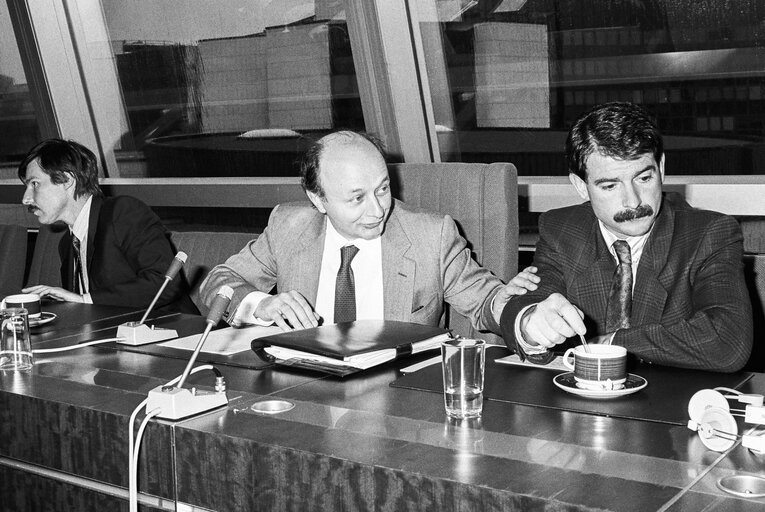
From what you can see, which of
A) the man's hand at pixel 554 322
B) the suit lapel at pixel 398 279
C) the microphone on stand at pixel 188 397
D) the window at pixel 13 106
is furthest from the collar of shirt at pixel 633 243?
the window at pixel 13 106

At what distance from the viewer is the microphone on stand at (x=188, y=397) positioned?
62.8 inches

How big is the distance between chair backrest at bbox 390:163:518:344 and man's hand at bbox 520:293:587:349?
0.89m

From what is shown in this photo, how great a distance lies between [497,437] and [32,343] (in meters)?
1.38

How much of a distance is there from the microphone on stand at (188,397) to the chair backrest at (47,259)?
2.65 m

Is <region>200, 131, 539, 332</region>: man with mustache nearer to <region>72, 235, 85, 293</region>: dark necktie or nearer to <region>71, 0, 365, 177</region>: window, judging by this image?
<region>72, 235, 85, 293</region>: dark necktie

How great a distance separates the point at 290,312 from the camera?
2.33 m

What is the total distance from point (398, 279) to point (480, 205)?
1.28ft

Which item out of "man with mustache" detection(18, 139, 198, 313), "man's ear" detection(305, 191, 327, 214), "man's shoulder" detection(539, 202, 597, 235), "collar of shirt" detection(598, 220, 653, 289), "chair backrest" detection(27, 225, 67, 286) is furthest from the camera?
"chair backrest" detection(27, 225, 67, 286)

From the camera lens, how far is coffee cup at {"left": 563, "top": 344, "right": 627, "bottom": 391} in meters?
1.66

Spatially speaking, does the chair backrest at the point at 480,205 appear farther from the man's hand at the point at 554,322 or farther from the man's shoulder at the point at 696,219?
the man's hand at the point at 554,322

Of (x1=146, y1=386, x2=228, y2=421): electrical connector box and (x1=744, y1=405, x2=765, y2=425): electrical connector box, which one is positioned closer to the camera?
(x1=744, y1=405, x2=765, y2=425): electrical connector box

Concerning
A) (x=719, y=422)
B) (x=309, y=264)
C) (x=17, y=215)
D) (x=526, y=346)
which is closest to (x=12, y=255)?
(x=17, y=215)

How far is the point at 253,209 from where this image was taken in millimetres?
4629

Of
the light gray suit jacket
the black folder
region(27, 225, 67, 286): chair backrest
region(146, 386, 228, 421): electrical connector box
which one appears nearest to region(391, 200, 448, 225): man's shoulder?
the light gray suit jacket
